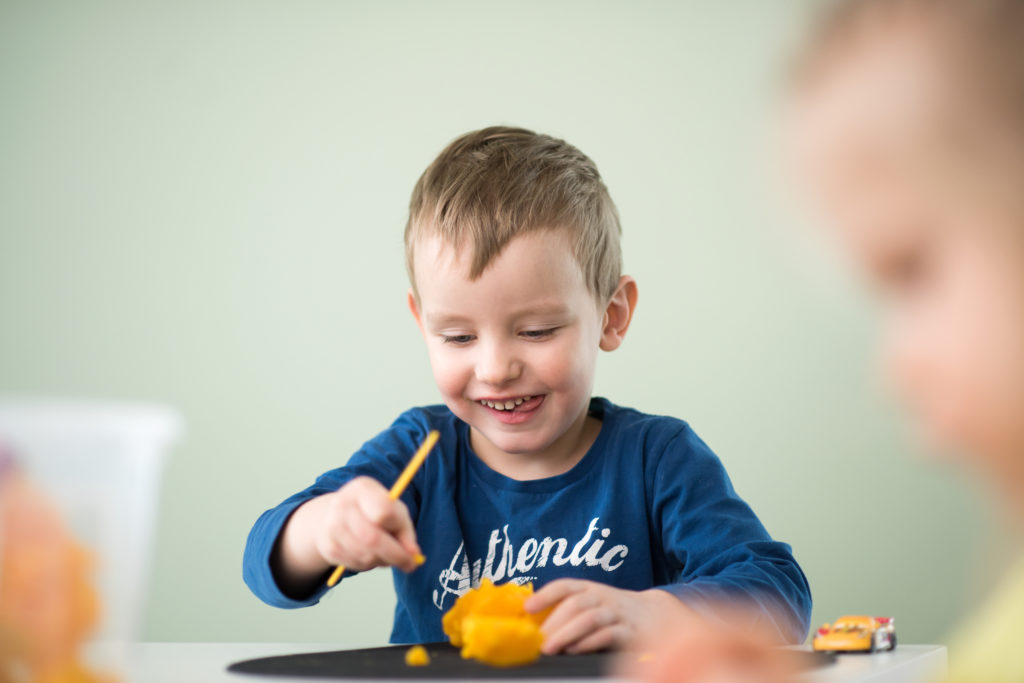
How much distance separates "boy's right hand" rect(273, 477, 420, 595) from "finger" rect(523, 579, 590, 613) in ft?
0.28

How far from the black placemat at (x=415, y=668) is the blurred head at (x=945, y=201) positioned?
0.26m

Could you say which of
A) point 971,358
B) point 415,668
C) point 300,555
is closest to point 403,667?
point 415,668

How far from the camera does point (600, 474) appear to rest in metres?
0.94

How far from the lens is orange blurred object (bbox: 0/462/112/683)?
1.29 feet

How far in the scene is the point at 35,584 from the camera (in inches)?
15.6

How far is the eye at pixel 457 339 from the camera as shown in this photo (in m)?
0.89

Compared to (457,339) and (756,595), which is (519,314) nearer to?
(457,339)

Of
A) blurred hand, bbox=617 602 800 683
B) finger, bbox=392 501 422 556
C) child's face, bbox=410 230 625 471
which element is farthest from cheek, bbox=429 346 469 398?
blurred hand, bbox=617 602 800 683

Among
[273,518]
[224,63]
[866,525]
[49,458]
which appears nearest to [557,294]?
[273,518]

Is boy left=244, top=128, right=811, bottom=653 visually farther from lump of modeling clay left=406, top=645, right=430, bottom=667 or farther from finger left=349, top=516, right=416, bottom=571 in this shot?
lump of modeling clay left=406, top=645, right=430, bottom=667

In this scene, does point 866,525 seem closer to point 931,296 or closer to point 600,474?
point 600,474

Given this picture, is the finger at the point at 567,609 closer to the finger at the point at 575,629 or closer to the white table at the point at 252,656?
the finger at the point at 575,629

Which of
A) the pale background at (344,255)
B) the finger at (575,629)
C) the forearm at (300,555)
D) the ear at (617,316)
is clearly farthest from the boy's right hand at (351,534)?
the pale background at (344,255)

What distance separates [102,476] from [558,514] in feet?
1.86
